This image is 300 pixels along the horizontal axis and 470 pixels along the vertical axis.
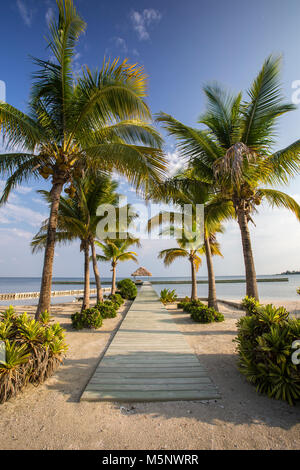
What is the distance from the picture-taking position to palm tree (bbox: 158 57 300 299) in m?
6.27

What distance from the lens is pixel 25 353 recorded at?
3262 mm

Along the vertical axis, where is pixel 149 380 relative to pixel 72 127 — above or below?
below

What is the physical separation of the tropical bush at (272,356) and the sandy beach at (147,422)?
0.17m

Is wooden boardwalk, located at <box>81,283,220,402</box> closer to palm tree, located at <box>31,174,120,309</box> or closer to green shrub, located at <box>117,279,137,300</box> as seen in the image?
palm tree, located at <box>31,174,120,309</box>

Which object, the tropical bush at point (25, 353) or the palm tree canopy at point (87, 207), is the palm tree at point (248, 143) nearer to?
the palm tree canopy at point (87, 207)

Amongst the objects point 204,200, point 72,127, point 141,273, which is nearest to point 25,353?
point 72,127

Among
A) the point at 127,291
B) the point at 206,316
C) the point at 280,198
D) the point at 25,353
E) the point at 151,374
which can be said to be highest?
the point at 280,198

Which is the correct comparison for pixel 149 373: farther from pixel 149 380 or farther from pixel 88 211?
pixel 88 211

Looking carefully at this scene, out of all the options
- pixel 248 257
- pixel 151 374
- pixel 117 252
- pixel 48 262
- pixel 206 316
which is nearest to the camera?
pixel 151 374

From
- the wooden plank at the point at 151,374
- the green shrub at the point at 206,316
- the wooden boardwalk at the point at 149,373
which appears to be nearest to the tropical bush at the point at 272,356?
the wooden boardwalk at the point at 149,373

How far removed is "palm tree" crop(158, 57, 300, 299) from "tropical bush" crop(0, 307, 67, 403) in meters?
5.78

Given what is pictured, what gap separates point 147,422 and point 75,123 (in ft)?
23.6
